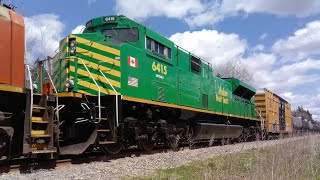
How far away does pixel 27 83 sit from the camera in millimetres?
8555

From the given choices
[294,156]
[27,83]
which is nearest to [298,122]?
[294,156]

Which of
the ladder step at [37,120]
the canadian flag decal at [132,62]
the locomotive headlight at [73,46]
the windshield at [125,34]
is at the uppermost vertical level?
the windshield at [125,34]

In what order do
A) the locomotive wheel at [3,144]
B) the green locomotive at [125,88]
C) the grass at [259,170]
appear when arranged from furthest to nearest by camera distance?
1. the green locomotive at [125,88]
2. the locomotive wheel at [3,144]
3. the grass at [259,170]

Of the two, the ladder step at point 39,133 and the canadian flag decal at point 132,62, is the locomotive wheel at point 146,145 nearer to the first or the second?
the canadian flag decal at point 132,62

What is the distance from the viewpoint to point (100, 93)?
10070 millimetres

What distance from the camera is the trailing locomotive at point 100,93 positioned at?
782cm

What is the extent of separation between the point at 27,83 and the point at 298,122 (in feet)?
120

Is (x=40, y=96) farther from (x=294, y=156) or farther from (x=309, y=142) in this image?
(x=309, y=142)

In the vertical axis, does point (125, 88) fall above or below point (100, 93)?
above

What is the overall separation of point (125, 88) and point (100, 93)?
84 cm

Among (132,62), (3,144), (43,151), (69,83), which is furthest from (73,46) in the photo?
(3,144)

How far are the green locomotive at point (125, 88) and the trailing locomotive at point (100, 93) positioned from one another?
3 cm

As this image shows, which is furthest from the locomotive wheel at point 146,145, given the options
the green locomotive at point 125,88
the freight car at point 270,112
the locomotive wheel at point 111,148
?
the freight car at point 270,112

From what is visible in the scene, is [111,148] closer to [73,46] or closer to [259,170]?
[73,46]
